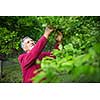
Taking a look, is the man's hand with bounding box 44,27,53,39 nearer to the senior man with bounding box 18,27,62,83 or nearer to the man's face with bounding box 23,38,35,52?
the senior man with bounding box 18,27,62,83

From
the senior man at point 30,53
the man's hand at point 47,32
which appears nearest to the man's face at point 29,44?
the senior man at point 30,53

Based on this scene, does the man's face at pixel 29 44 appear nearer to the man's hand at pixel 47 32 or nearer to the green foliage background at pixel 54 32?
the green foliage background at pixel 54 32

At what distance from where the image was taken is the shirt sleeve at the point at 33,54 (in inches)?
99.7

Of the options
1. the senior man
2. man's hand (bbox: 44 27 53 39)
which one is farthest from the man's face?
man's hand (bbox: 44 27 53 39)

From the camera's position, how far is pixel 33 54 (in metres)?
2.55

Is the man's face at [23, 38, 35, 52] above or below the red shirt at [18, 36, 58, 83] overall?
above

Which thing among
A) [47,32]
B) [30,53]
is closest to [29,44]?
[30,53]

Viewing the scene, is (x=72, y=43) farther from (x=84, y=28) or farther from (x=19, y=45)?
(x=19, y=45)

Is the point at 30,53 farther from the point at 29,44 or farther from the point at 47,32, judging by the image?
the point at 47,32

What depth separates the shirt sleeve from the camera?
253cm

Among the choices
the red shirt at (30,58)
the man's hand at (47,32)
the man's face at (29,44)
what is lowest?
the red shirt at (30,58)

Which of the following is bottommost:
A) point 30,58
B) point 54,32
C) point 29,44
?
point 30,58

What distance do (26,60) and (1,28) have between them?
399mm
